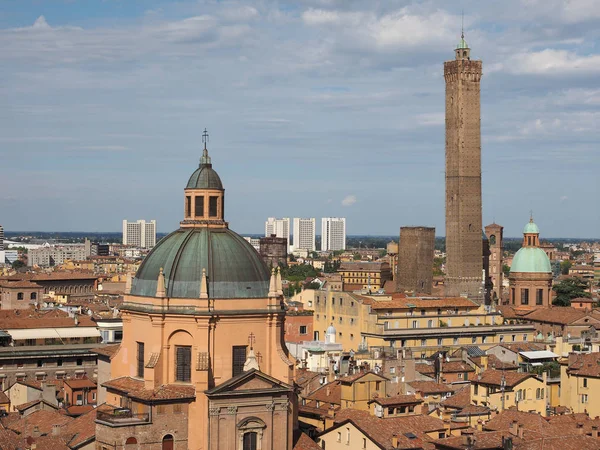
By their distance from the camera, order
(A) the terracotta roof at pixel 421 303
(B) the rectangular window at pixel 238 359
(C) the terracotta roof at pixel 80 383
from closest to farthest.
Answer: (B) the rectangular window at pixel 238 359 → (C) the terracotta roof at pixel 80 383 → (A) the terracotta roof at pixel 421 303

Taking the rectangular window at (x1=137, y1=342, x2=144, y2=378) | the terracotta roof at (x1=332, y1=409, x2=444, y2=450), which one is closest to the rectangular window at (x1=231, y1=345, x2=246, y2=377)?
the rectangular window at (x1=137, y1=342, x2=144, y2=378)

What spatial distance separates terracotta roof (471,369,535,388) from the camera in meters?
47.5

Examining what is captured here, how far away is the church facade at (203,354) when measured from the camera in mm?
31734

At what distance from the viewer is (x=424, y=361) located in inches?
2314

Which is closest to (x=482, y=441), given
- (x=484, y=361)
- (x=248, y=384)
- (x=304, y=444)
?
(x=304, y=444)

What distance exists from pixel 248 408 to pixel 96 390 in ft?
49.9

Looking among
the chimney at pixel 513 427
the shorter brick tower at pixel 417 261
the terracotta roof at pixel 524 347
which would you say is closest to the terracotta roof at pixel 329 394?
the chimney at pixel 513 427

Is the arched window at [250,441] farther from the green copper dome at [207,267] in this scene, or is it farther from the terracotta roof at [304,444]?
the green copper dome at [207,267]

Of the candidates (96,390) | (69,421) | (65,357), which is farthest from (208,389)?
(65,357)

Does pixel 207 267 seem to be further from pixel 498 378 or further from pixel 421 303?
pixel 421 303

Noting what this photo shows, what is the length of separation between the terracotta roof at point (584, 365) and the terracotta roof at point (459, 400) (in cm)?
460

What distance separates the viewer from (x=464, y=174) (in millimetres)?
102625

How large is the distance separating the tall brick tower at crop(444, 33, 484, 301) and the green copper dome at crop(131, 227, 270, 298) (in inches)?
2754

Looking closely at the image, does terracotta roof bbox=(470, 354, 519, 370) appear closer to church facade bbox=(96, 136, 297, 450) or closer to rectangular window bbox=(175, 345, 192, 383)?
church facade bbox=(96, 136, 297, 450)
